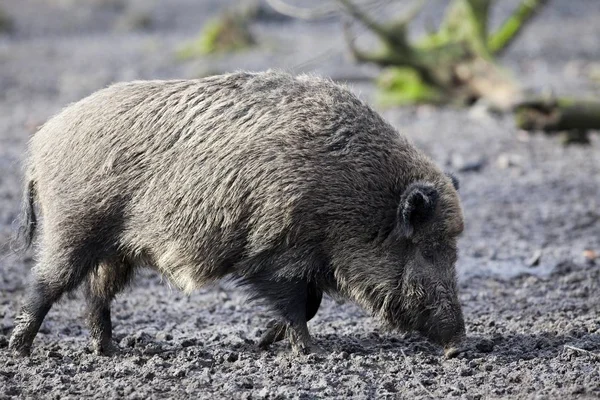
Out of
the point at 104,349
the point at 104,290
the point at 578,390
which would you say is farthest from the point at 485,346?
the point at 104,290

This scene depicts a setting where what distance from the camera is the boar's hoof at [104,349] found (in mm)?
5999

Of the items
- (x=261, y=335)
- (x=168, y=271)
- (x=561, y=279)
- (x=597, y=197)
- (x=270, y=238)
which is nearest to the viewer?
(x=270, y=238)

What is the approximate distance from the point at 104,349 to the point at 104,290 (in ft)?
1.47

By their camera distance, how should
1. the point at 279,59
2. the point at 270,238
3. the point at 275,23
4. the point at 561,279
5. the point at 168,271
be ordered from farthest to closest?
the point at 275,23, the point at 279,59, the point at 561,279, the point at 168,271, the point at 270,238

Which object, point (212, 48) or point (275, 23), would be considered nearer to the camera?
point (212, 48)

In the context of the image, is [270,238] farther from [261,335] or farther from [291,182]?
[261,335]

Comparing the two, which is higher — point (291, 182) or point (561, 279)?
point (291, 182)

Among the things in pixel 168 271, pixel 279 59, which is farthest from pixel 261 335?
pixel 279 59

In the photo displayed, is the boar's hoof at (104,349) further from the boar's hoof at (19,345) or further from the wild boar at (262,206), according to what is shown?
the boar's hoof at (19,345)

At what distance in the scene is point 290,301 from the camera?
574 centimetres

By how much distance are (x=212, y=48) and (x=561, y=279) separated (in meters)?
16.1

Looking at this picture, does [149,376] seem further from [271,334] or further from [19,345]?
[19,345]

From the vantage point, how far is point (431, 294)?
18.9 ft

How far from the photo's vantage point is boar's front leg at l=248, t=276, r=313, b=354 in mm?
5723
